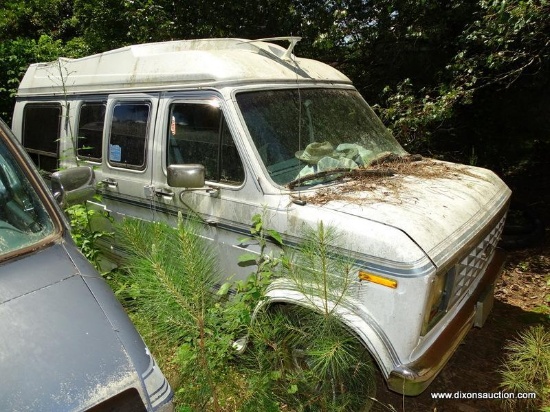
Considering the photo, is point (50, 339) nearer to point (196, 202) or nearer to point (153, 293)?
point (153, 293)

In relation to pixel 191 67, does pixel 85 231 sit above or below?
below

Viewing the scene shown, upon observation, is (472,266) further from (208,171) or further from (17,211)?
(17,211)

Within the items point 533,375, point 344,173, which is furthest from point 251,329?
point 533,375

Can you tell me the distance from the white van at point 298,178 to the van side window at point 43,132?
1.43 ft

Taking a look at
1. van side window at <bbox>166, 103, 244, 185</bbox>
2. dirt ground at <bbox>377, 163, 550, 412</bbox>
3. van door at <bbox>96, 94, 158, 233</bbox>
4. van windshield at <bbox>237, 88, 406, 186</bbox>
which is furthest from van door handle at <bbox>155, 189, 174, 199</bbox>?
dirt ground at <bbox>377, 163, 550, 412</bbox>

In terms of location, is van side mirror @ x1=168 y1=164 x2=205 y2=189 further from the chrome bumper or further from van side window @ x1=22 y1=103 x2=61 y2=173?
van side window @ x1=22 y1=103 x2=61 y2=173

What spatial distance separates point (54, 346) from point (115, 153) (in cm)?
287

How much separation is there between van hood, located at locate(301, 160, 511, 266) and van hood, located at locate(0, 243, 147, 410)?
154 cm

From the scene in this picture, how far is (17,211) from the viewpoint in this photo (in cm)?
234

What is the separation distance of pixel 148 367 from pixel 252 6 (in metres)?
7.97

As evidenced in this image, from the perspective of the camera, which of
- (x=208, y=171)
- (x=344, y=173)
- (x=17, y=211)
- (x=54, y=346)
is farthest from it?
(x=208, y=171)

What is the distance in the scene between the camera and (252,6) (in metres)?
8.38

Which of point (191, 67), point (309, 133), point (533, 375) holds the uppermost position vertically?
point (191, 67)

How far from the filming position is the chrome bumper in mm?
2387
